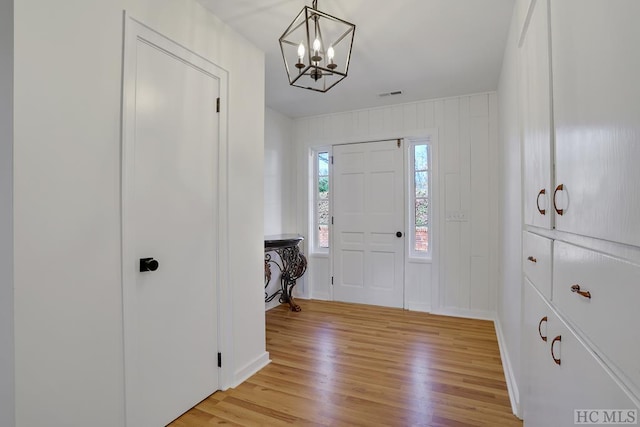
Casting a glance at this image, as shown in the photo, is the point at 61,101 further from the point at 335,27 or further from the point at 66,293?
the point at 335,27

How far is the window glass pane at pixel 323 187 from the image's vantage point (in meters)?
4.72

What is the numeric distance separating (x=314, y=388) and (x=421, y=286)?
2.27 m

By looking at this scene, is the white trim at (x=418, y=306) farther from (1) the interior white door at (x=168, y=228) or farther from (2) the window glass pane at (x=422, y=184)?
(1) the interior white door at (x=168, y=228)

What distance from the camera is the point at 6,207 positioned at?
1226 mm

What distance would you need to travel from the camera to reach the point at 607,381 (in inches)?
27.8

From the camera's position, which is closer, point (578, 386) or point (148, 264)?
point (578, 386)

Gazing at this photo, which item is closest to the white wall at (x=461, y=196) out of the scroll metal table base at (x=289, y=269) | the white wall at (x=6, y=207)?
the scroll metal table base at (x=289, y=269)

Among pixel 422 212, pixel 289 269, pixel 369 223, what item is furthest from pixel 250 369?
pixel 422 212

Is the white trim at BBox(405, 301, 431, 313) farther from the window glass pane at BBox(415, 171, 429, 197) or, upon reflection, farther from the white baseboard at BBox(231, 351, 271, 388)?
the white baseboard at BBox(231, 351, 271, 388)

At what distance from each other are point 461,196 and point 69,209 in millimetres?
3708

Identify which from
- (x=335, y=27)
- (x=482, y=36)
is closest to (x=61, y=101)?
(x=335, y=27)

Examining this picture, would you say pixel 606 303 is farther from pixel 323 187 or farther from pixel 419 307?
pixel 323 187

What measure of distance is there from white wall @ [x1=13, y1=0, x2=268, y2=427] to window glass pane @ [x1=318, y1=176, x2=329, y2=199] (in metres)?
3.09

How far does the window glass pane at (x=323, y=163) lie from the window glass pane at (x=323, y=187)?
77 millimetres
